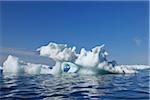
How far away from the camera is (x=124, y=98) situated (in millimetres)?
7008

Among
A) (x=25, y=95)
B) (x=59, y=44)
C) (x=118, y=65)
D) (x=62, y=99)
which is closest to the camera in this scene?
(x=62, y=99)

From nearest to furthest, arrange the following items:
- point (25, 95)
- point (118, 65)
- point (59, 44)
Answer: point (25, 95) → point (59, 44) → point (118, 65)

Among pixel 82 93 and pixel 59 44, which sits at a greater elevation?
pixel 59 44

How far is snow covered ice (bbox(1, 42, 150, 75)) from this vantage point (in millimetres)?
14344

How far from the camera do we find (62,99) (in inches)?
266

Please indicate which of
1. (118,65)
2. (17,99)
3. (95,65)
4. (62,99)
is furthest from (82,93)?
(118,65)

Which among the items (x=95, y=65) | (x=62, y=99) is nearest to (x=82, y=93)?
(x=62, y=99)

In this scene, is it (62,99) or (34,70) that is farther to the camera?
(34,70)

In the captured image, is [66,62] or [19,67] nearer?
[19,67]

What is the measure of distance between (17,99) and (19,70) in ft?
25.8

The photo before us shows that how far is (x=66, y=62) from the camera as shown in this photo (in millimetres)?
15000

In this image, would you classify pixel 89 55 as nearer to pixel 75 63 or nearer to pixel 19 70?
pixel 75 63

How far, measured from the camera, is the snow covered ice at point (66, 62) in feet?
47.1

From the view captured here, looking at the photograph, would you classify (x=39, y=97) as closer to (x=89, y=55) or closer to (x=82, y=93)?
(x=82, y=93)
